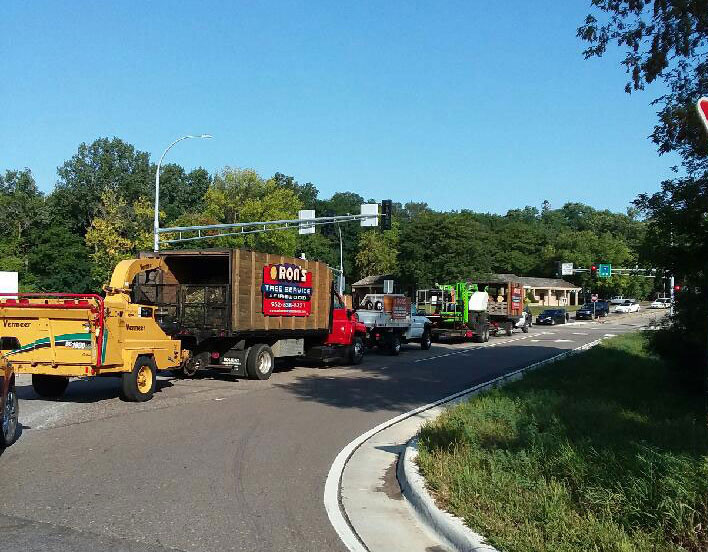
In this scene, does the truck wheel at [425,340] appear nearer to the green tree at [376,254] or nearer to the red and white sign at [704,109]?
the red and white sign at [704,109]

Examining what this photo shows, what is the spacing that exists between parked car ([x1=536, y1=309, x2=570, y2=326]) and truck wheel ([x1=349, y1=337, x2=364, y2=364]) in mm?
40893

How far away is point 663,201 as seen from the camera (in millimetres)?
14031

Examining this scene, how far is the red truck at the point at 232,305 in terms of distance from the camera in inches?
645

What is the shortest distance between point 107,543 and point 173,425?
17.8ft

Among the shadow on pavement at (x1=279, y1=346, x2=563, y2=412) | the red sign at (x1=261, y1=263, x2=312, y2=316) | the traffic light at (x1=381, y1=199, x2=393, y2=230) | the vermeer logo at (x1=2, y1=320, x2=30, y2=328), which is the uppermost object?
the traffic light at (x1=381, y1=199, x2=393, y2=230)

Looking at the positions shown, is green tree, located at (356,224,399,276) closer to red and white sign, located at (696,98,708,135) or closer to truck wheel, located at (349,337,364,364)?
truck wheel, located at (349,337,364,364)

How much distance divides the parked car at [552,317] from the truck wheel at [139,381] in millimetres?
51117

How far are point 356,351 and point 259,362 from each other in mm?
5634

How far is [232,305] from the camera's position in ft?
53.3

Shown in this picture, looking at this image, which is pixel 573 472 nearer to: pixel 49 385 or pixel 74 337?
pixel 74 337

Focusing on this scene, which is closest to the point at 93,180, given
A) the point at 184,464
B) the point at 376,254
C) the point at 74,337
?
the point at 376,254

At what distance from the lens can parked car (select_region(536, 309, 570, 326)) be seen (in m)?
60.8

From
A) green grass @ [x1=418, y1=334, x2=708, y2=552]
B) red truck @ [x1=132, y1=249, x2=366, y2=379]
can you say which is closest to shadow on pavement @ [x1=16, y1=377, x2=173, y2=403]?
red truck @ [x1=132, y1=249, x2=366, y2=379]

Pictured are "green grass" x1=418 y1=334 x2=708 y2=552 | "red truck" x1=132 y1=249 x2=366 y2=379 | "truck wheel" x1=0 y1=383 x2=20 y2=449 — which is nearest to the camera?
"green grass" x1=418 y1=334 x2=708 y2=552
